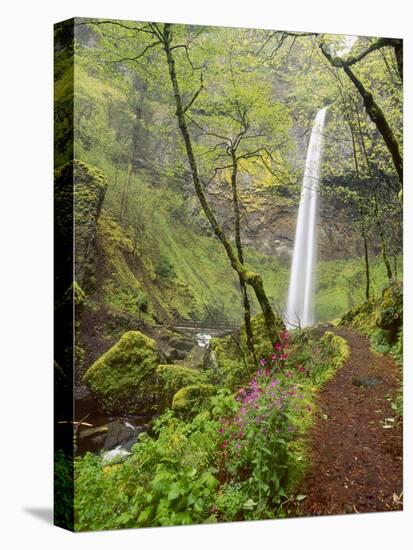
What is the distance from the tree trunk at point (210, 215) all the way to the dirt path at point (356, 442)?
73cm

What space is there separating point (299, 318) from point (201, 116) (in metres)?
1.86

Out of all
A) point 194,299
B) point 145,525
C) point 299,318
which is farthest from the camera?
point 299,318

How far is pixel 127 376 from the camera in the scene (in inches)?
271

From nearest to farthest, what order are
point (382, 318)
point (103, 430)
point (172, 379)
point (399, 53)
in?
point (103, 430)
point (172, 379)
point (382, 318)
point (399, 53)

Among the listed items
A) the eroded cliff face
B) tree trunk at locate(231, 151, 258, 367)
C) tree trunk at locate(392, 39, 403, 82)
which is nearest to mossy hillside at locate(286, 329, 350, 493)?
tree trunk at locate(231, 151, 258, 367)

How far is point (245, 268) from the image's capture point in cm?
751

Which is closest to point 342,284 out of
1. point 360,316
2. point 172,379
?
point 360,316

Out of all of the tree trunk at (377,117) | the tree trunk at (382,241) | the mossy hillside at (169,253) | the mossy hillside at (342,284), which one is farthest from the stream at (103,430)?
the tree trunk at (377,117)

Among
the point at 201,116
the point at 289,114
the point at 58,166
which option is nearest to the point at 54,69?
the point at 58,166

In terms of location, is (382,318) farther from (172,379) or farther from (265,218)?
(172,379)

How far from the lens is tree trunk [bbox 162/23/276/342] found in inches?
281

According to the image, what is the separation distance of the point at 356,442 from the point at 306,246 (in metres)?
1.69

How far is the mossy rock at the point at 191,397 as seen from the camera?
23.1 ft

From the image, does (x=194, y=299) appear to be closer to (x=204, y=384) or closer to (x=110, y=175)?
(x=204, y=384)
